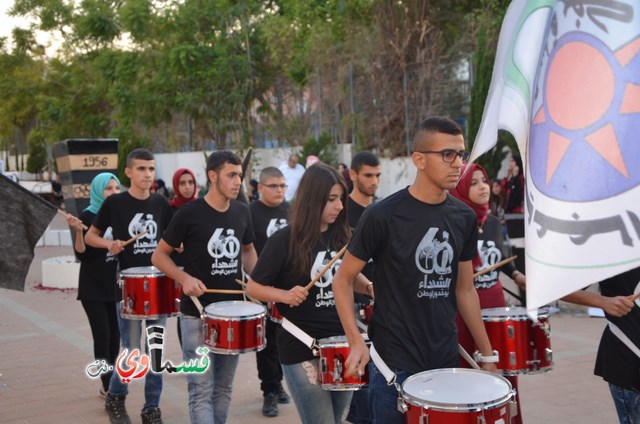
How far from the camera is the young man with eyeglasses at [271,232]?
669 centimetres

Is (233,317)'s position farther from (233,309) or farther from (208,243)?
(208,243)

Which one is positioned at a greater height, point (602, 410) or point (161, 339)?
point (161, 339)

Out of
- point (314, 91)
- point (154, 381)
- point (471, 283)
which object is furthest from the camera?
point (314, 91)

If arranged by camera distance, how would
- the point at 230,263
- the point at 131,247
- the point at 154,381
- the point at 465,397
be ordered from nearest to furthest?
the point at 465,397 → the point at 230,263 → the point at 154,381 → the point at 131,247

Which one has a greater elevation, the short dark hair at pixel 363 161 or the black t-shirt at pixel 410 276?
the short dark hair at pixel 363 161

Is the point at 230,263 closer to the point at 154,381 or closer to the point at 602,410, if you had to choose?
the point at 154,381

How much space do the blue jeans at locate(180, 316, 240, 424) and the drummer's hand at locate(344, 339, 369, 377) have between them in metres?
1.75

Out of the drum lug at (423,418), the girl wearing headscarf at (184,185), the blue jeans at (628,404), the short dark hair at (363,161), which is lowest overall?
the blue jeans at (628,404)

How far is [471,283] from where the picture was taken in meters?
4.04

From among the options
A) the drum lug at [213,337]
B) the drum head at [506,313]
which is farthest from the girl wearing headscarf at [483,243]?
the drum lug at [213,337]

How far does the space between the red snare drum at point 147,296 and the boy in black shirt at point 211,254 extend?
681 mm

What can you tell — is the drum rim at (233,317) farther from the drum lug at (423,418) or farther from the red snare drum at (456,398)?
the drum lug at (423,418)

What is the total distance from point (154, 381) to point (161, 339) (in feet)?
1.37

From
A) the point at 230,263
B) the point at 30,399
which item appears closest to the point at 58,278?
the point at 30,399
